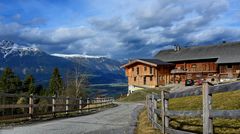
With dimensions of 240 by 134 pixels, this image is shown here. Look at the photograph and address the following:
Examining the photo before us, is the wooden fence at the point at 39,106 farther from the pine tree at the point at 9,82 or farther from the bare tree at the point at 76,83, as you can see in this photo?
the pine tree at the point at 9,82

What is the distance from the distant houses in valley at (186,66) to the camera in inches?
2911

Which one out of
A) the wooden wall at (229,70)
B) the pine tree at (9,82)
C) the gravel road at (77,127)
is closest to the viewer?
the gravel road at (77,127)

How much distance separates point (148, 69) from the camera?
83.5 meters

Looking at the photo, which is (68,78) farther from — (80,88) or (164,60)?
(164,60)

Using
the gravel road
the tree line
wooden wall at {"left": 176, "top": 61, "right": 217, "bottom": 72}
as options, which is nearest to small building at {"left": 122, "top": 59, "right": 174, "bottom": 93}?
wooden wall at {"left": 176, "top": 61, "right": 217, "bottom": 72}

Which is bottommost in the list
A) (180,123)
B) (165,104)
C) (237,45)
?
(180,123)

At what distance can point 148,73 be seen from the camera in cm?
8325

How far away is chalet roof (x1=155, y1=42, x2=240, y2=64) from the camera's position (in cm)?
7419

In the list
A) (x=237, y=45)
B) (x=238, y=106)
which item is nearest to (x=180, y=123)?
(x=238, y=106)

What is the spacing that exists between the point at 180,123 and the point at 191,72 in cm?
6706

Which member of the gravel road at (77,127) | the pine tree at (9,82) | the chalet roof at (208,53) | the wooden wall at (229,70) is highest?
the chalet roof at (208,53)

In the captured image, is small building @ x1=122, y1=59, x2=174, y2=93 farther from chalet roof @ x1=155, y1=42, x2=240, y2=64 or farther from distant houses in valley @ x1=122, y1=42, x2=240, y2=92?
chalet roof @ x1=155, y1=42, x2=240, y2=64

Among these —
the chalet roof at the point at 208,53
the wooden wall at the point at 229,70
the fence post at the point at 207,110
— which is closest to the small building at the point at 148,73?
the chalet roof at the point at 208,53

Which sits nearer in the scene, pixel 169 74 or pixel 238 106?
pixel 238 106
